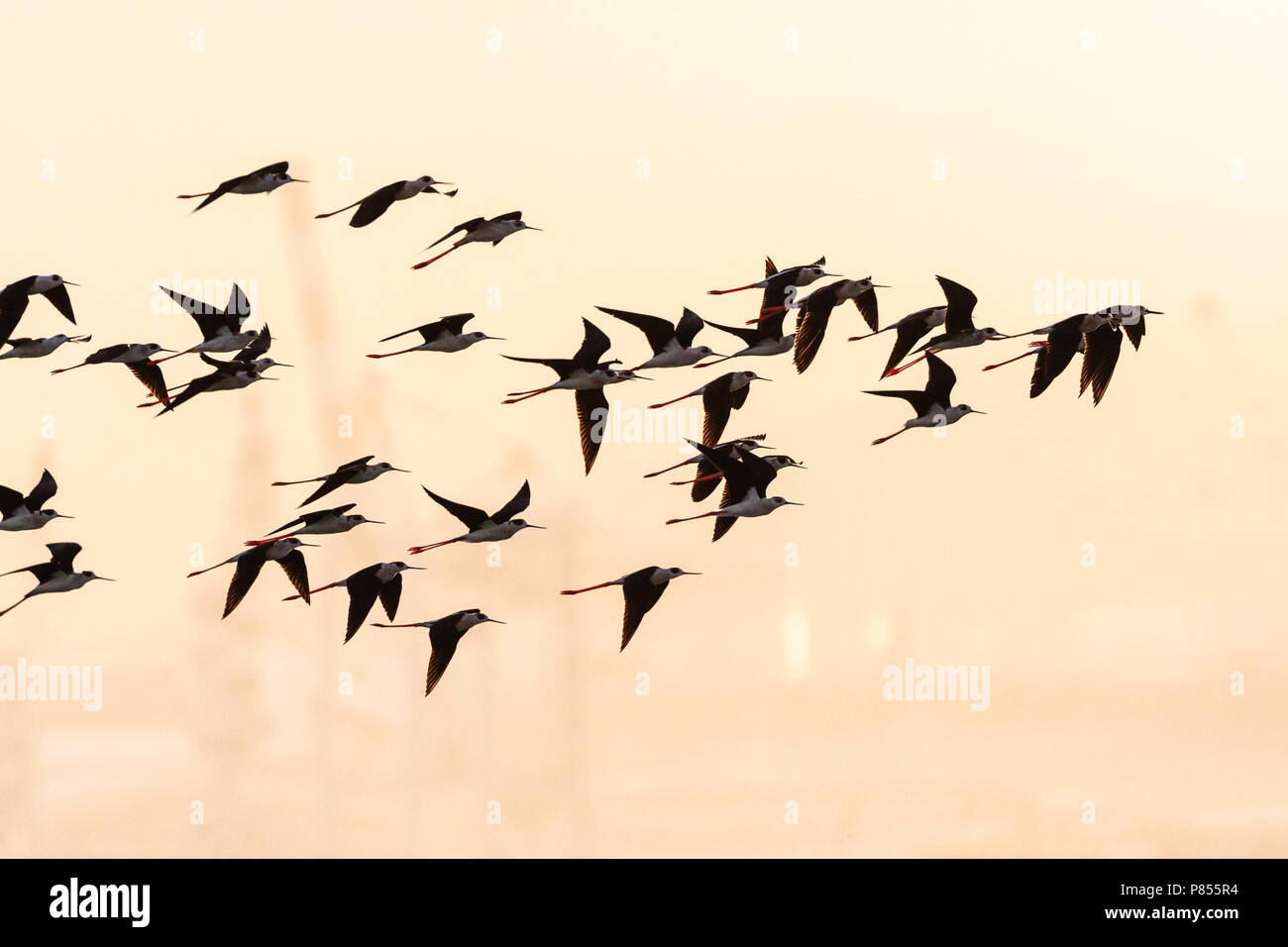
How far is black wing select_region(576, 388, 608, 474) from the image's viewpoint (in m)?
8.09

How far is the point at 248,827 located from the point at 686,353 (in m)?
5.86

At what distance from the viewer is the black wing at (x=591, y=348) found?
7836 millimetres

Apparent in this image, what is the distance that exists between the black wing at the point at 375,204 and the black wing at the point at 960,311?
262 cm

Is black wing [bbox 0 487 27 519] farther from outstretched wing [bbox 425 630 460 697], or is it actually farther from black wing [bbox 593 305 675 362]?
black wing [bbox 593 305 675 362]

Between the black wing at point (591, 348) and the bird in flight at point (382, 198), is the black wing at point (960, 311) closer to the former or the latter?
the black wing at point (591, 348)

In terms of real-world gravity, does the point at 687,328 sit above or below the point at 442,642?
above

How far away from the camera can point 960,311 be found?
7758 millimetres

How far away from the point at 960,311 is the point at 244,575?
3.77 m

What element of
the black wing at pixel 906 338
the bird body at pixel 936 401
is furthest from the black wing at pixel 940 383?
the black wing at pixel 906 338

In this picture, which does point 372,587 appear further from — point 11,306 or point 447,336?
point 11,306

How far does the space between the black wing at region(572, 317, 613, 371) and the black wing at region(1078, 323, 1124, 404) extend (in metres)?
2.27

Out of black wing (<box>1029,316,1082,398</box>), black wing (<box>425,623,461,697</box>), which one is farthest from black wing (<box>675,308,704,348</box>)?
black wing (<box>425,623,461,697</box>)

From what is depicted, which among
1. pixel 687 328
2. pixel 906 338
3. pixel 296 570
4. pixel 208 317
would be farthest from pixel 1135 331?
pixel 208 317
